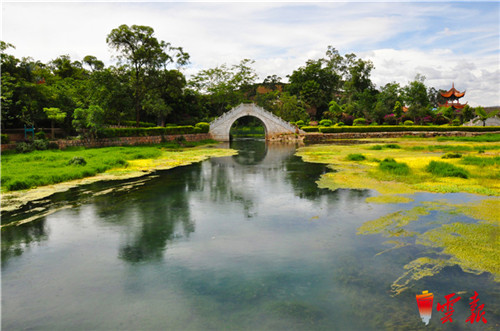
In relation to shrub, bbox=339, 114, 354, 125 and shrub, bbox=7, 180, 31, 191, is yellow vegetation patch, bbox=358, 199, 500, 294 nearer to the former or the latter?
shrub, bbox=7, 180, 31, 191

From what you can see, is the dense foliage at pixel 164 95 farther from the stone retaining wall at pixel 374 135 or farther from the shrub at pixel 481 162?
the shrub at pixel 481 162

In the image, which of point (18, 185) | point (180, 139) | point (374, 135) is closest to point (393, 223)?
point (18, 185)

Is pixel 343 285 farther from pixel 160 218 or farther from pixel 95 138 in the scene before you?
pixel 95 138

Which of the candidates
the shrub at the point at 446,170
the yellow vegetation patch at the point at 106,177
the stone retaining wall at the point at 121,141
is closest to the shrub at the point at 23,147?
the stone retaining wall at the point at 121,141

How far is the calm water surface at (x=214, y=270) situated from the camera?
538cm

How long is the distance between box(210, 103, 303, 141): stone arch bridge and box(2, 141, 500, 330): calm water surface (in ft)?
111

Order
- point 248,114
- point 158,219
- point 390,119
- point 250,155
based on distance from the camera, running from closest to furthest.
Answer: point 158,219 < point 250,155 < point 248,114 < point 390,119

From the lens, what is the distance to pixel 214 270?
22.9ft

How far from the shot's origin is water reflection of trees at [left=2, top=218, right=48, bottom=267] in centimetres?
821

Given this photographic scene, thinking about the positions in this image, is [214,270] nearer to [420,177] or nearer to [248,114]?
[420,177]

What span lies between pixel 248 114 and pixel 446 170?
33.4 m

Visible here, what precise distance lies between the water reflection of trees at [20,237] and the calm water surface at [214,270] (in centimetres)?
3

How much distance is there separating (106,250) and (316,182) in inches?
383

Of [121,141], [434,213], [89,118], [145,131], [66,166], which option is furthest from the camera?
[145,131]
